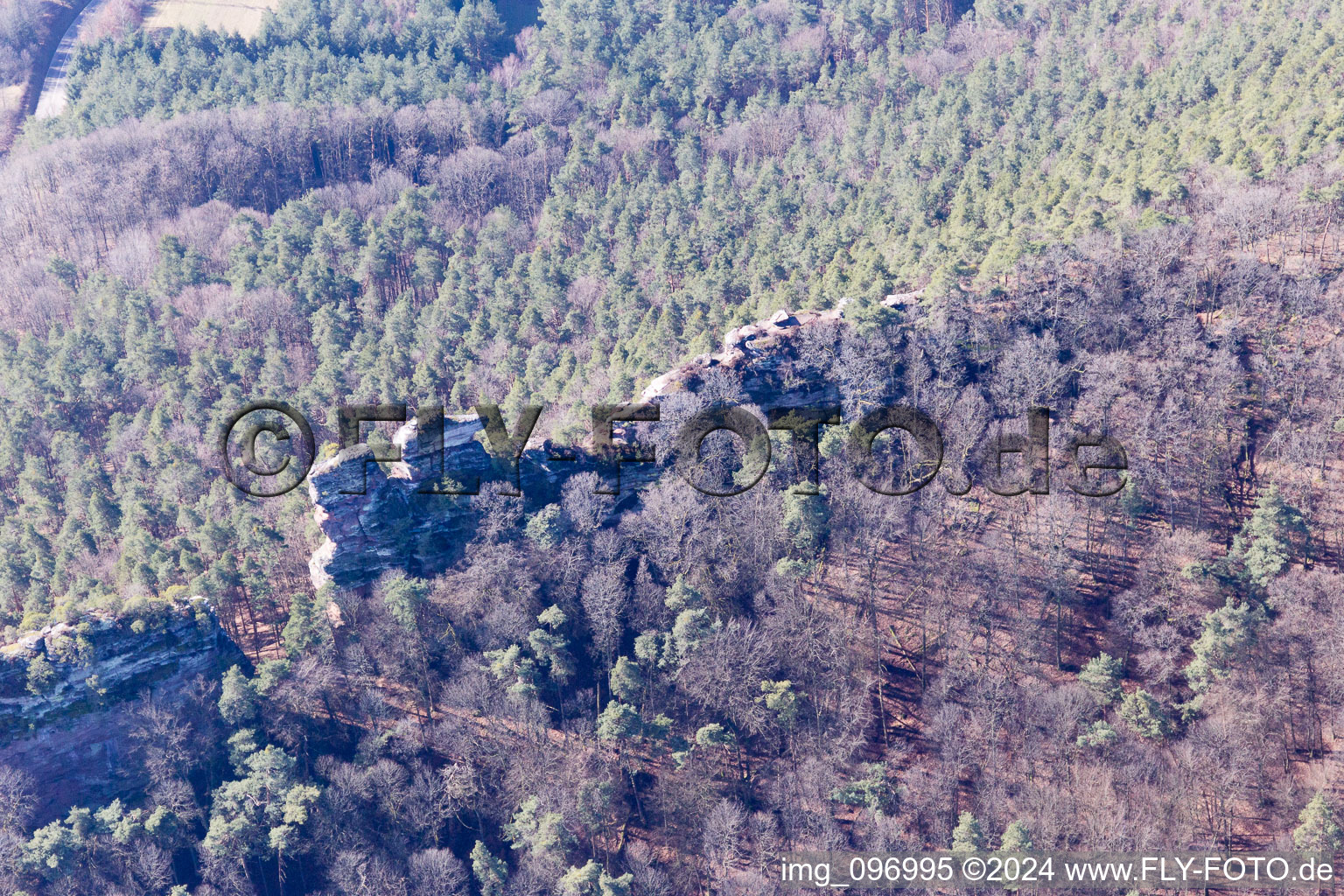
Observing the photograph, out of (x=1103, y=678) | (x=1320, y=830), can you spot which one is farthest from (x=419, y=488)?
(x=1320, y=830)

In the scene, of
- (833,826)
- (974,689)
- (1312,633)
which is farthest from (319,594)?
(1312,633)

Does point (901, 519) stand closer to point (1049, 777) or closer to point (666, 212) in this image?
point (1049, 777)

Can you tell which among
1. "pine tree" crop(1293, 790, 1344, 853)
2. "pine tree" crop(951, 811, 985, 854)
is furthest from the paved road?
"pine tree" crop(1293, 790, 1344, 853)

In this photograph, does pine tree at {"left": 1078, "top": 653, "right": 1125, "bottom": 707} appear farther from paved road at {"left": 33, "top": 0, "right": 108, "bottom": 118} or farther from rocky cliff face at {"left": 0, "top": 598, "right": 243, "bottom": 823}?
paved road at {"left": 33, "top": 0, "right": 108, "bottom": 118}

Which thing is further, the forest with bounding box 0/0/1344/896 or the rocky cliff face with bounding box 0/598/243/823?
the rocky cliff face with bounding box 0/598/243/823

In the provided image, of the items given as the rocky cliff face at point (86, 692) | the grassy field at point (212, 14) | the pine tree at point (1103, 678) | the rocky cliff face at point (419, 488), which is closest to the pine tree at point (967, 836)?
the pine tree at point (1103, 678)

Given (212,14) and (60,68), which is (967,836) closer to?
(212,14)

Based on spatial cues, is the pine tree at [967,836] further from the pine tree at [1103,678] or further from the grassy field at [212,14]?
the grassy field at [212,14]
